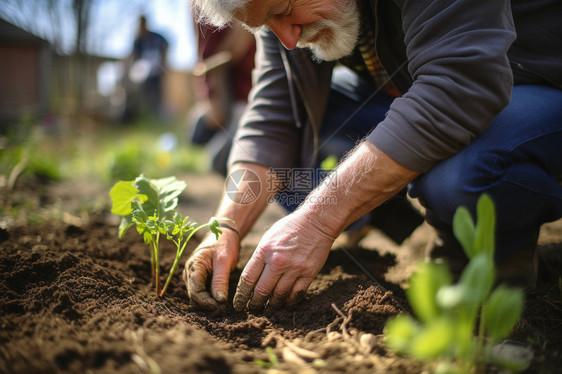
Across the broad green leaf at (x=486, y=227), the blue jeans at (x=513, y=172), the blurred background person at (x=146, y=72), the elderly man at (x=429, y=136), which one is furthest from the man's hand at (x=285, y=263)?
the blurred background person at (x=146, y=72)

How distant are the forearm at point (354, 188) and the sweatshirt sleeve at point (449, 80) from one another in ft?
0.14

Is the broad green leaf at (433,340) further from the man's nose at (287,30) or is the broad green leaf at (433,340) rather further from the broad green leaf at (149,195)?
the man's nose at (287,30)

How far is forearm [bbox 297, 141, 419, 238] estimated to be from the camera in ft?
4.12

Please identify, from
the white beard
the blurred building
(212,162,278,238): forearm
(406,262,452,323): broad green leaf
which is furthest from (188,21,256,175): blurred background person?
the blurred building

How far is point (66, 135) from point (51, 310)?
16.1ft

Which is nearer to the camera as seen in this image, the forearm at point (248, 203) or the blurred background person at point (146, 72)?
the forearm at point (248, 203)

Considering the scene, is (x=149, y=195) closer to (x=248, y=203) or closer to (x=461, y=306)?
(x=248, y=203)

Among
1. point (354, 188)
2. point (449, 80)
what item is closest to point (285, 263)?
point (354, 188)

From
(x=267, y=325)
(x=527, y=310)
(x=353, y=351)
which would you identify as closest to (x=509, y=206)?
(x=527, y=310)

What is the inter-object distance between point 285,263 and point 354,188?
1.11 ft

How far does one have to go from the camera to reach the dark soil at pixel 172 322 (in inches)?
35.2

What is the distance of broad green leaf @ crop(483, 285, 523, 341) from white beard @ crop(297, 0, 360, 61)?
1.22 m

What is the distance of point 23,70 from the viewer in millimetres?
8320

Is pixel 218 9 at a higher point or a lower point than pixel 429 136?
higher
